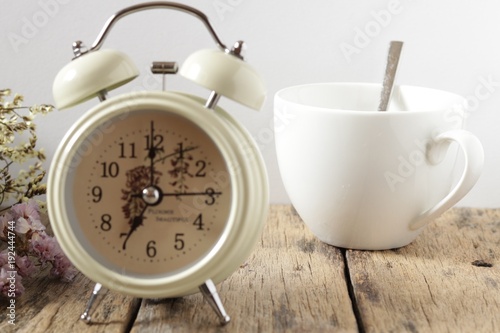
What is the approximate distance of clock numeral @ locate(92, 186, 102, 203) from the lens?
0.86 meters

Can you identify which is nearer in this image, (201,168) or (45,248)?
(201,168)

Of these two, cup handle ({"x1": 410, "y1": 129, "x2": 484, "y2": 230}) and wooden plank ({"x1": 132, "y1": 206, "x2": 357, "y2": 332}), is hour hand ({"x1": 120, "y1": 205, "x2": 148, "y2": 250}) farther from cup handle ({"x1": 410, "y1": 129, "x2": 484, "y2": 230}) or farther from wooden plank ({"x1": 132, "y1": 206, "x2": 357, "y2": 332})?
cup handle ({"x1": 410, "y1": 129, "x2": 484, "y2": 230})

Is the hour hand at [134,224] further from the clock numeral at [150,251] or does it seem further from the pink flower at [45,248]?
the pink flower at [45,248]

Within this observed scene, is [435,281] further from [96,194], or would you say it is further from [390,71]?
[96,194]

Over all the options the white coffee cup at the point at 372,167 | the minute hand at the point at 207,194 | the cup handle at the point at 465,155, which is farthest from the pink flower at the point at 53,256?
the cup handle at the point at 465,155

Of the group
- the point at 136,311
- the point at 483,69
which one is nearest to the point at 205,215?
the point at 136,311

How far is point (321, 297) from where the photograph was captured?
938 millimetres

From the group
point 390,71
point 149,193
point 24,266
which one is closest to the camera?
point 149,193

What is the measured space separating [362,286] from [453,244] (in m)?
0.24

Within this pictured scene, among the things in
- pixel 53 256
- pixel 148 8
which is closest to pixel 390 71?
pixel 148 8

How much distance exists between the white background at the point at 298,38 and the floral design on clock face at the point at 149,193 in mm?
442

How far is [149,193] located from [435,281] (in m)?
0.41

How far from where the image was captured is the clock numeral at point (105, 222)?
0.86 metres

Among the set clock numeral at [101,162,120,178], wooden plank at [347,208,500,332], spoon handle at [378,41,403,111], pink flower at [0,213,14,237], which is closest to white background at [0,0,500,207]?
spoon handle at [378,41,403,111]
